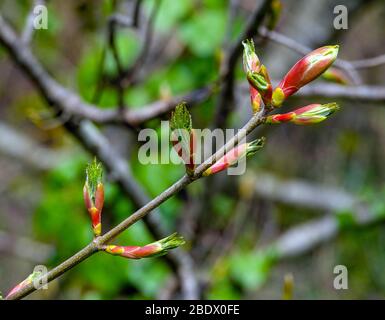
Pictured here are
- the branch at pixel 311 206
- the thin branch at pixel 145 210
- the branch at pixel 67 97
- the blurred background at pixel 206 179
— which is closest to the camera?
the thin branch at pixel 145 210

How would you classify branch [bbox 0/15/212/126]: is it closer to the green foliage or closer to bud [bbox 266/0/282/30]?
bud [bbox 266/0/282/30]

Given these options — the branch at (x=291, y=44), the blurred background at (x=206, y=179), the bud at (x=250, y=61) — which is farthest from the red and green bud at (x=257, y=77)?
the branch at (x=291, y=44)

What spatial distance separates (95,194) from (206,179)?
2.59 feet

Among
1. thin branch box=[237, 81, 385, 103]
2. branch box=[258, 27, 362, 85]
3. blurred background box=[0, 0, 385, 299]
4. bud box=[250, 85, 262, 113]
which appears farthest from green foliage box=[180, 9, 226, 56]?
bud box=[250, 85, 262, 113]

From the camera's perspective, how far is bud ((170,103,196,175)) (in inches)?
18.3

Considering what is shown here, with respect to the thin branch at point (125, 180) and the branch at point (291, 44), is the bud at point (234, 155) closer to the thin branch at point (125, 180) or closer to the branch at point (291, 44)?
the branch at point (291, 44)

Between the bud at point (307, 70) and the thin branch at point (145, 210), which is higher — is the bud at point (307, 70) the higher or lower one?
the higher one

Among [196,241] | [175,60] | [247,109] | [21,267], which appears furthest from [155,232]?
[21,267]

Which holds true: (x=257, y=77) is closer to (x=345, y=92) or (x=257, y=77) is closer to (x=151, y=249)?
(x=151, y=249)

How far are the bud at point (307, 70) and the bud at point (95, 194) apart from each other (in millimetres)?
183

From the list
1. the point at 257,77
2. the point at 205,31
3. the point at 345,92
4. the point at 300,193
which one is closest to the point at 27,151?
the point at 205,31

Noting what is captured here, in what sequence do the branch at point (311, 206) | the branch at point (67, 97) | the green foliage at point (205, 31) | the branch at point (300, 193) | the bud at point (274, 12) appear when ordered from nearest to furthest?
the bud at point (274, 12)
the branch at point (67, 97)
the green foliage at point (205, 31)
the branch at point (311, 206)
the branch at point (300, 193)

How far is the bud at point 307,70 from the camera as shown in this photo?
0.48 m
